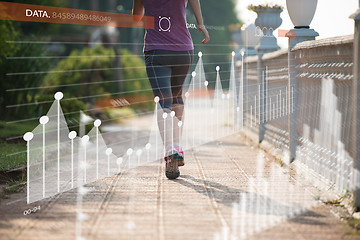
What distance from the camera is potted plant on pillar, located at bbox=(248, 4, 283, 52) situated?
6.21 metres

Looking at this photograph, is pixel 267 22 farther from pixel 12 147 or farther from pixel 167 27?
pixel 12 147

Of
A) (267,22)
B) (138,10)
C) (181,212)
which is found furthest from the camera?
(267,22)

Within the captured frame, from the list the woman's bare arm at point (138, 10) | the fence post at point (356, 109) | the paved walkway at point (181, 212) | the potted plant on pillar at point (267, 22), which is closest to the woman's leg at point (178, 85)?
the paved walkway at point (181, 212)

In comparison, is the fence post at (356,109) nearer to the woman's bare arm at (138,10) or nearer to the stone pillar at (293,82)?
the stone pillar at (293,82)

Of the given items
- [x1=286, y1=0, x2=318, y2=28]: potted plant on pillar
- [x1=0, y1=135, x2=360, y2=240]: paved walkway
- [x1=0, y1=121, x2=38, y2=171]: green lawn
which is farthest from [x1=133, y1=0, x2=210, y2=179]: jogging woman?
[x1=0, y1=121, x2=38, y2=171]: green lawn

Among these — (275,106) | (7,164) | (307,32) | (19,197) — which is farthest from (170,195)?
(275,106)

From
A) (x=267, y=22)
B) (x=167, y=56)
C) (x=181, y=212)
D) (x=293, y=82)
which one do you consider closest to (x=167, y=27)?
(x=167, y=56)

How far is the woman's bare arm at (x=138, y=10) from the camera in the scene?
427 cm

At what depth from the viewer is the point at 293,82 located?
476cm

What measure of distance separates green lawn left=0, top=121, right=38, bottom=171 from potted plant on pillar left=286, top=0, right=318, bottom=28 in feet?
7.63

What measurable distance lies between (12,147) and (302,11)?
10.1 feet

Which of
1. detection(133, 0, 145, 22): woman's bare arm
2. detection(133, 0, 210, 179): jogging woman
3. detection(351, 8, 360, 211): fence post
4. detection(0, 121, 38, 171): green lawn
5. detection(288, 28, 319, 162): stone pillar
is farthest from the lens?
detection(288, 28, 319, 162): stone pillar

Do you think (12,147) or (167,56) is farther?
(12,147)

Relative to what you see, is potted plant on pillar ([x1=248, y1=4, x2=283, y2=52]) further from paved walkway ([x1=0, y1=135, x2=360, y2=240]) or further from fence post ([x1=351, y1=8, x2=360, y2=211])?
fence post ([x1=351, y1=8, x2=360, y2=211])
